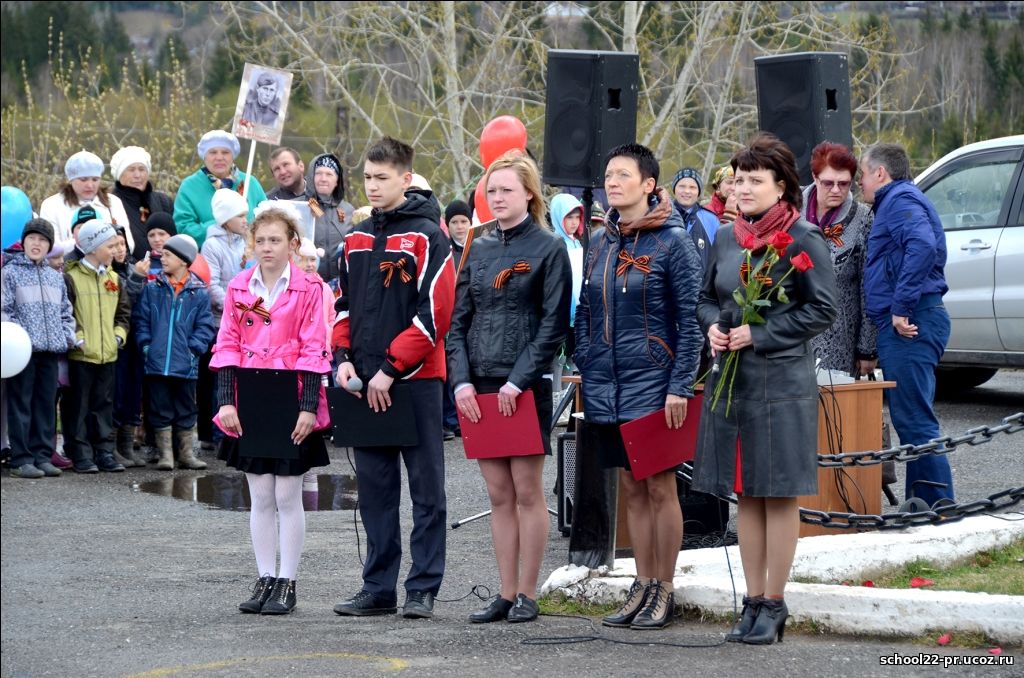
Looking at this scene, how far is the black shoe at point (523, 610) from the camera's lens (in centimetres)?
664

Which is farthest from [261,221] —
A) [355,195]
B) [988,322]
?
[355,195]

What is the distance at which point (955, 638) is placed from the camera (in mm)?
6086

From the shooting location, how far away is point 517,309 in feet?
22.1

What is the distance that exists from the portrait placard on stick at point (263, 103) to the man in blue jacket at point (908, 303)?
22.9 feet

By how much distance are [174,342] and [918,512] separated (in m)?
6.04

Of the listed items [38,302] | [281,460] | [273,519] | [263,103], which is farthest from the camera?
[263,103]

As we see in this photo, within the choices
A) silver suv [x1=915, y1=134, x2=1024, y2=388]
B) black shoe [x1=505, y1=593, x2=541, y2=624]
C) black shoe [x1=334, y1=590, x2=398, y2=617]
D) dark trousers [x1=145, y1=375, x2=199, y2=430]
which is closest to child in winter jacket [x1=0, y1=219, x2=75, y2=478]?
dark trousers [x1=145, y1=375, x2=199, y2=430]

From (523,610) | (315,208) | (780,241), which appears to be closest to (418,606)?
(523,610)

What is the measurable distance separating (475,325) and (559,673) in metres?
1.75

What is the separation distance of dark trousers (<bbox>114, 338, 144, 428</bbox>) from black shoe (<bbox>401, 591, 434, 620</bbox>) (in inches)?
213

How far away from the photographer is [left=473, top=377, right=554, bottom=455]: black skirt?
6.75 m

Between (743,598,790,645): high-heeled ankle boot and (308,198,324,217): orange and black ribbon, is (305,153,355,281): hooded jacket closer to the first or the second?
(308,198,324,217): orange and black ribbon

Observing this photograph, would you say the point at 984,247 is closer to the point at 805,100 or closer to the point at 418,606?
the point at 805,100

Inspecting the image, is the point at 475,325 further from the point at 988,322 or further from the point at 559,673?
the point at 988,322
